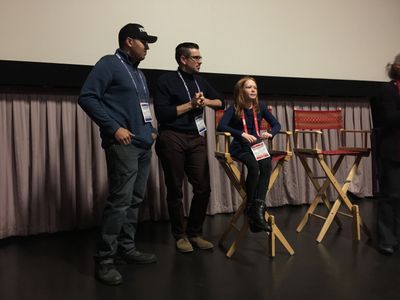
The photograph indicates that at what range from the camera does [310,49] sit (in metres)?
4.24

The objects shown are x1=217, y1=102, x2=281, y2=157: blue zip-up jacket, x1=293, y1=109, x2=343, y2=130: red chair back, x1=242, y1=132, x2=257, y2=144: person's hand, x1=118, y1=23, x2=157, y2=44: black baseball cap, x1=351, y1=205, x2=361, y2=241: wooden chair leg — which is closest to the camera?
x1=118, y1=23, x2=157, y2=44: black baseball cap

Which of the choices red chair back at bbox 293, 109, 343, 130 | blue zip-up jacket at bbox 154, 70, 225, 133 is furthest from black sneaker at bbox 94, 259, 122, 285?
red chair back at bbox 293, 109, 343, 130

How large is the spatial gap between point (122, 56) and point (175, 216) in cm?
117

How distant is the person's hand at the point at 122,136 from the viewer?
6.51 ft

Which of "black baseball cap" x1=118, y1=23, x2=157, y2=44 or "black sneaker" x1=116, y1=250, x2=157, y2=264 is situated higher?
"black baseball cap" x1=118, y1=23, x2=157, y2=44

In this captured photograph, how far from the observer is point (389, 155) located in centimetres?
246

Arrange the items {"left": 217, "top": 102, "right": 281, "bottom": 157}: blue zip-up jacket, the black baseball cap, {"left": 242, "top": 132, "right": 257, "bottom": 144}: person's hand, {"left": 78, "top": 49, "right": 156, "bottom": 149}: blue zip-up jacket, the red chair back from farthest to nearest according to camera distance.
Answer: the red chair back < {"left": 217, "top": 102, "right": 281, "bottom": 157}: blue zip-up jacket < {"left": 242, "top": 132, "right": 257, "bottom": 144}: person's hand < the black baseball cap < {"left": 78, "top": 49, "right": 156, "bottom": 149}: blue zip-up jacket

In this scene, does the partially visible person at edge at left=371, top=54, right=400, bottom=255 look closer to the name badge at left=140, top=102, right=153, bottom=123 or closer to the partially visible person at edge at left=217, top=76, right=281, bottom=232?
the partially visible person at edge at left=217, top=76, right=281, bottom=232

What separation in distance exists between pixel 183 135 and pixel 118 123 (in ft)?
1.90

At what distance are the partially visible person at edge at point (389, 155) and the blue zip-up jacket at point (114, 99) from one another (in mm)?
1620

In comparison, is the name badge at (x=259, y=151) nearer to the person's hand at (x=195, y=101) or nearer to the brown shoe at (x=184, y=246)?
the person's hand at (x=195, y=101)

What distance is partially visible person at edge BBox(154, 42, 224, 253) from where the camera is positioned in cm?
248

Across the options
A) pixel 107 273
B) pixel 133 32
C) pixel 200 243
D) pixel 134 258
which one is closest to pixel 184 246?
pixel 200 243

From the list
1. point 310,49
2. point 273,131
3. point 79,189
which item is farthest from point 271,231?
point 310,49
